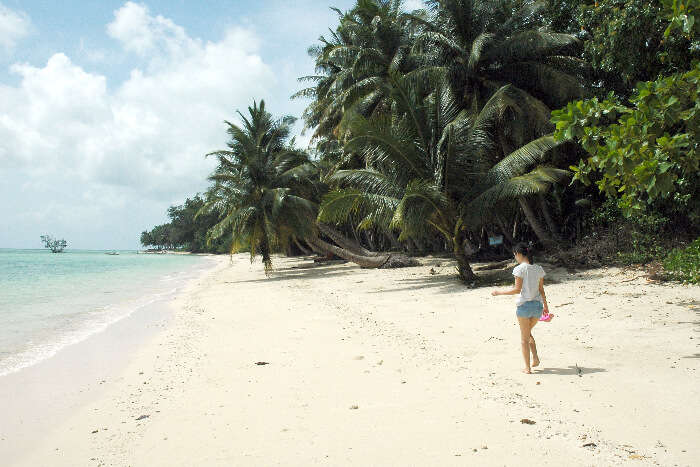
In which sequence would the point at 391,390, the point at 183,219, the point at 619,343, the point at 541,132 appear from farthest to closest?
the point at 183,219 < the point at 541,132 < the point at 619,343 < the point at 391,390

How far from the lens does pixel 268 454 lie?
3158 millimetres

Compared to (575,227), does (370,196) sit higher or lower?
higher

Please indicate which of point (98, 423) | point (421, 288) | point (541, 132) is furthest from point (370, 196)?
point (98, 423)

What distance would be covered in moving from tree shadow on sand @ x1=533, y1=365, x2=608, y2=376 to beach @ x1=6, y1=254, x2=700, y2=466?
0.10ft

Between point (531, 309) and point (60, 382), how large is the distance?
5.48 metres

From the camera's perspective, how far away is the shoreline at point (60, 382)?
13.1 ft

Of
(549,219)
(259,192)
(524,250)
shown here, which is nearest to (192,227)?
(259,192)

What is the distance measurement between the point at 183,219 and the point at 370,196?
292ft

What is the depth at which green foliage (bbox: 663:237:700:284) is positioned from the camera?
8531mm

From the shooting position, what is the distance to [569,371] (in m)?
4.54

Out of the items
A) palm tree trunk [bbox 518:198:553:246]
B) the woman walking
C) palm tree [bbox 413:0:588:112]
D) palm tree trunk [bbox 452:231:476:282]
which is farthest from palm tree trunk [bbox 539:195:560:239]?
the woman walking

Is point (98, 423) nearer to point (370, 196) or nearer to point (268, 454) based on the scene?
point (268, 454)

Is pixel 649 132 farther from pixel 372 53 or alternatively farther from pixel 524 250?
pixel 372 53

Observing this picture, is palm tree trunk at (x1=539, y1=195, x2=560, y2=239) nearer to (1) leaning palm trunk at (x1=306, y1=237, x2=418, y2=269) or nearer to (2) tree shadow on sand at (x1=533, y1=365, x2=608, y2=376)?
(1) leaning palm trunk at (x1=306, y1=237, x2=418, y2=269)
